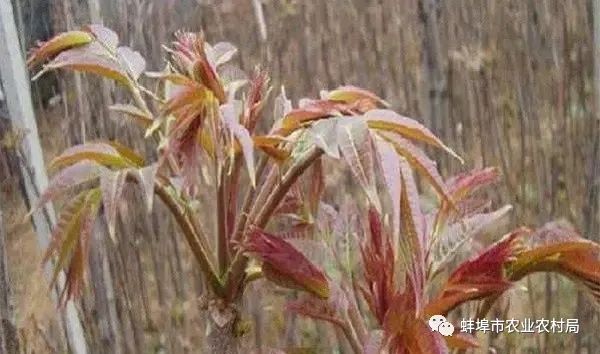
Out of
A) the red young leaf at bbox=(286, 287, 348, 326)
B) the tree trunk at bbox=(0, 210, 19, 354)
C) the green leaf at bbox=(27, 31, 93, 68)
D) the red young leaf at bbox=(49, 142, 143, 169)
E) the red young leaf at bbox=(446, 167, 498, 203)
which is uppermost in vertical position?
the green leaf at bbox=(27, 31, 93, 68)

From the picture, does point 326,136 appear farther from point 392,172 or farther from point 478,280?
point 478,280

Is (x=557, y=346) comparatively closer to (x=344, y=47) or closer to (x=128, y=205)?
(x=344, y=47)

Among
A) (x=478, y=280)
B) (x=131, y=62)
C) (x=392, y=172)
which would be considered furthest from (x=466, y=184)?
(x=131, y=62)

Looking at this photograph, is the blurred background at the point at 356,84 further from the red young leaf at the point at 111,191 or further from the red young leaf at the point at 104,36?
the red young leaf at the point at 111,191

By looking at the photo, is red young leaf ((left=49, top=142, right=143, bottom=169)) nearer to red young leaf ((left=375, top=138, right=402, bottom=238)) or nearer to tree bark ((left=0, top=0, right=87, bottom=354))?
red young leaf ((left=375, top=138, right=402, bottom=238))

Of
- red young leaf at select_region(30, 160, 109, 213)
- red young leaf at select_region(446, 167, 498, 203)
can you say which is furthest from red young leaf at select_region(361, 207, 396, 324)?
red young leaf at select_region(30, 160, 109, 213)

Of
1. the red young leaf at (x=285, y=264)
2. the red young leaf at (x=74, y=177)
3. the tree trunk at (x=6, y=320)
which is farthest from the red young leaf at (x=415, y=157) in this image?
the tree trunk at (x=6, y=320)
